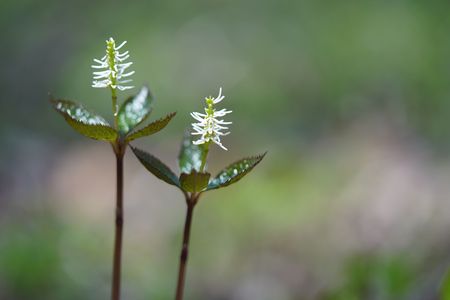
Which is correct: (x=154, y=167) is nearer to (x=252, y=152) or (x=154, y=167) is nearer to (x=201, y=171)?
(x=201, y=171)

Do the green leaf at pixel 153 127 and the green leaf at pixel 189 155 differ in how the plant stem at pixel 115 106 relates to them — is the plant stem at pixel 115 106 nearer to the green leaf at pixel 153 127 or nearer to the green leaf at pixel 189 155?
the green leaf at pixel 153 127

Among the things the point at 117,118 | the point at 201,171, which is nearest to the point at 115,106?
the point at 117,118

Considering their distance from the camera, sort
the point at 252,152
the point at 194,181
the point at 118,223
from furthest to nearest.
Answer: the point at 252,152
the point at 118,223
the point at 194,181

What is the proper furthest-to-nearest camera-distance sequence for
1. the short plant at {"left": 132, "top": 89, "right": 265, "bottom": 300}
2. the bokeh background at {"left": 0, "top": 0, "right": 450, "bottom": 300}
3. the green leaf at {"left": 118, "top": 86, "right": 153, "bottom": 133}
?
the bokeh background at {"left": 0, "top": 0, "right": 450, "bottom": 300}, the green leaf at {"left": 118, "top": 86, "right": 153, "bottom": 133}, the short plant at {"left": 132, "top": 89, "right": 265, "bottom": 300}

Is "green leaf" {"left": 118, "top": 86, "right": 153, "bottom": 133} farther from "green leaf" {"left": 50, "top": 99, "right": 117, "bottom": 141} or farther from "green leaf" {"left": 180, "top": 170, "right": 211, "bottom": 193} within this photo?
"green leaf" {"left": 180, "top": 170, "right": 211, "bottom": 193}

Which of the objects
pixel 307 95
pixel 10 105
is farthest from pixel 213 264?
pixel 10 105

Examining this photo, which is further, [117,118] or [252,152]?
[252,152]

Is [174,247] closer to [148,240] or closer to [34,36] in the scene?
[148,240]

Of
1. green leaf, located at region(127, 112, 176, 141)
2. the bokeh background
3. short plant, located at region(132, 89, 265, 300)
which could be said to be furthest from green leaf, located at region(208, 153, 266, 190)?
the bokeh background
